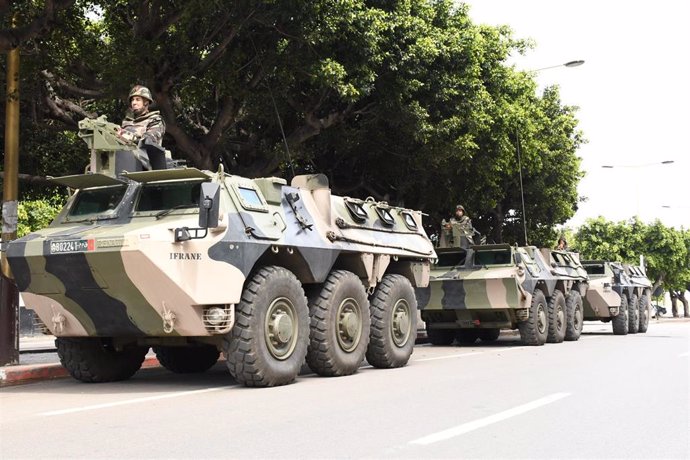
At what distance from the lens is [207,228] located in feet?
26.5

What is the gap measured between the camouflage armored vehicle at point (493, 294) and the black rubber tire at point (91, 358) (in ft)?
24.8

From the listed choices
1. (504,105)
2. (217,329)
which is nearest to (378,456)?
(217,329)

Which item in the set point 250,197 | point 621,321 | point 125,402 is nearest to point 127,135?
point 250,197

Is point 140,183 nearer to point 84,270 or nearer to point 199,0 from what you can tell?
point 84,270

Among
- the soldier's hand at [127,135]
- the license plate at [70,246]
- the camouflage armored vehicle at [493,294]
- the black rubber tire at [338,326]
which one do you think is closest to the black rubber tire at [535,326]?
the camouflage armored vehicle at [493,294]

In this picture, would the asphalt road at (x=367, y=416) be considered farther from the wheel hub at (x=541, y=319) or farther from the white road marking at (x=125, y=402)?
the wheel hub at (x=541, y=319)

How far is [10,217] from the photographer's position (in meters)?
11.1

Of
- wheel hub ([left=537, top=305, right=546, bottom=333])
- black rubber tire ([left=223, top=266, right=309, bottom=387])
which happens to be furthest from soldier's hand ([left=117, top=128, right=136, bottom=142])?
wheel hub ([left=537, top=305, right=546, bottom=333])

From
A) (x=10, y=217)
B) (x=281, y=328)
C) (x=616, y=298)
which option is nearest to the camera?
(x=281, y=328)

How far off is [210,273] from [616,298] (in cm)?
1663

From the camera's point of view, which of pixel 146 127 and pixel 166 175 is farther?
pixel 146 127

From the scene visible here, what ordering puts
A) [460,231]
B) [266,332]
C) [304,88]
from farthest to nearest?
[304,88] → [460,231] → [266,332]

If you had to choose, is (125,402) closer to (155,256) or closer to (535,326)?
(155,256)

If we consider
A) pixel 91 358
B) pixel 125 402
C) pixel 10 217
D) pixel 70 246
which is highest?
pixel 10 217
